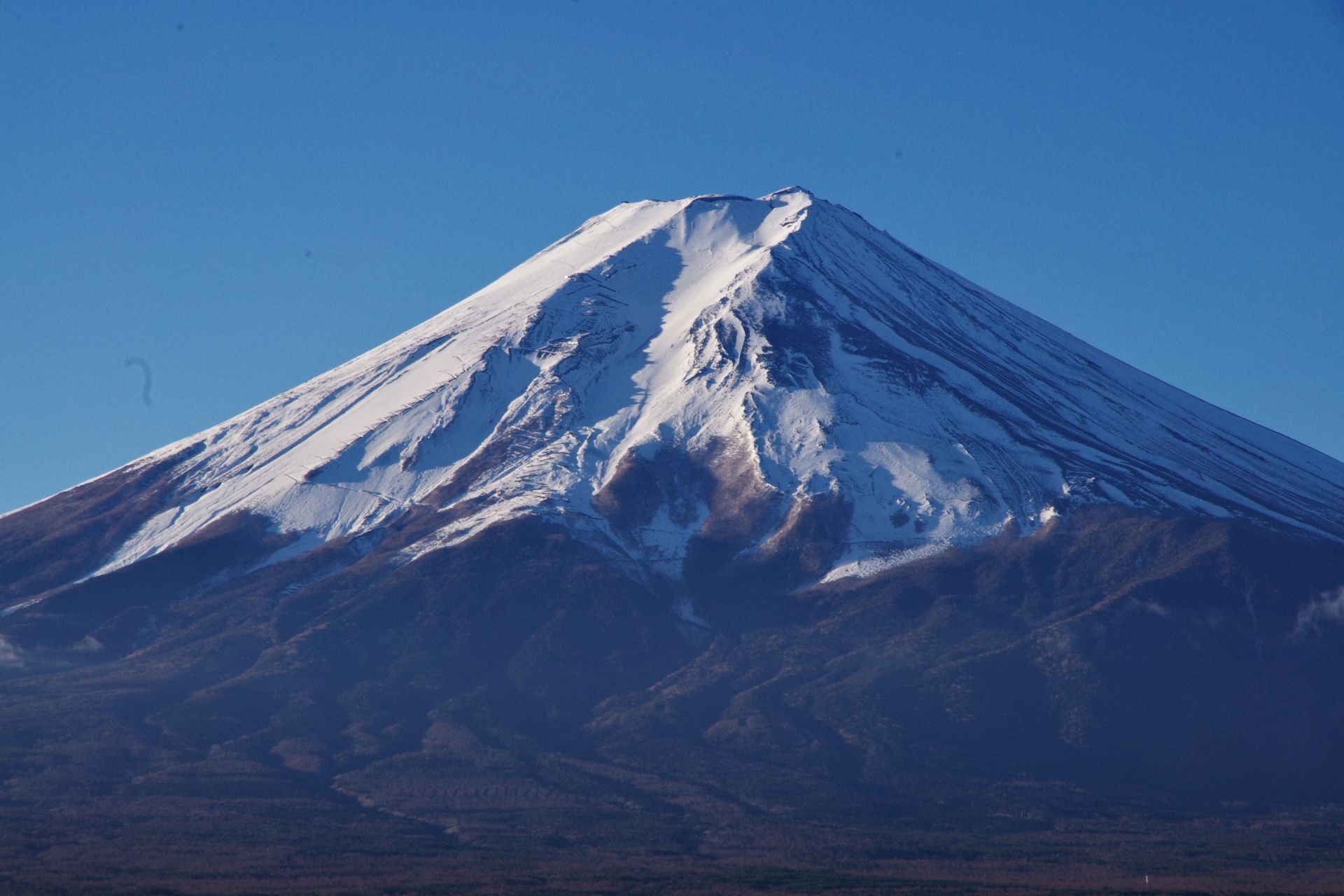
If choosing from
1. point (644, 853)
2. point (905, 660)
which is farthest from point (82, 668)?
point (905, 660)

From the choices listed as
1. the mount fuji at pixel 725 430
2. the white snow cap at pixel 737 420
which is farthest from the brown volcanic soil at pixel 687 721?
the white snow cap at pixel 737 420

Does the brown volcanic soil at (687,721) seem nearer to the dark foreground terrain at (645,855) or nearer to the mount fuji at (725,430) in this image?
the dark foreground terrain at (645,855)

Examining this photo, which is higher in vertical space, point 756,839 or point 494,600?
point 494,600

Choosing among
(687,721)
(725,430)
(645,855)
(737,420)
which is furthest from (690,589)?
(645,855)

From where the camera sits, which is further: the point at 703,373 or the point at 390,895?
the point at 703,373

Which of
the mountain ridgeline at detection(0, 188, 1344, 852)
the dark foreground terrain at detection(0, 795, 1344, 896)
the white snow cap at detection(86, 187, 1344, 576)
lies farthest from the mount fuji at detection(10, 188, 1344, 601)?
the dark foreground terrain at detection(0, 795, 1344, 896)

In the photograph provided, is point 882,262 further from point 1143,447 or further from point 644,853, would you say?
point 644,853
